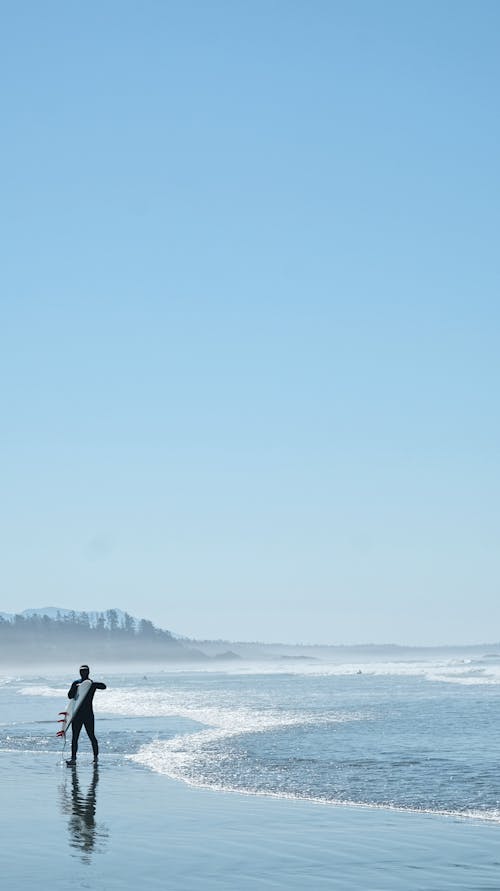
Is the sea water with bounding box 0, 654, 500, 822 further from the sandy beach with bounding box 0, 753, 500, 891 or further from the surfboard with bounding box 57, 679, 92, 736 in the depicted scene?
the sandy beach with bounding box 0, 753, 500, 891

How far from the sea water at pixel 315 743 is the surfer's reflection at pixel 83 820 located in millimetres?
2135

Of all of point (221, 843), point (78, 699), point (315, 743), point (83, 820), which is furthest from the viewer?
point (315, 743)

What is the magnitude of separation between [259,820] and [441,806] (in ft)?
9.25

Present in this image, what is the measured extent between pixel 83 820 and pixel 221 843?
7.79 feet

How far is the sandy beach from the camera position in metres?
10.0

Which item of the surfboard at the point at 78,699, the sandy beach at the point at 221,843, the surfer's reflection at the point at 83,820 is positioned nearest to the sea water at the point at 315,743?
the surfboard at the point at 78,699

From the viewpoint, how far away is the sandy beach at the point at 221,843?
1001 cm

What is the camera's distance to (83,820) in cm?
1336

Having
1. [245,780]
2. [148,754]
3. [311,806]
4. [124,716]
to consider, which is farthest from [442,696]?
[311,806]

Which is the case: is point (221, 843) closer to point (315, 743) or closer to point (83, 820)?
point (83, 820)

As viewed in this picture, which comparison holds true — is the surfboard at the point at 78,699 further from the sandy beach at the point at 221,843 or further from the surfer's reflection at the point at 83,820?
the sandy beach at the point at 221,843

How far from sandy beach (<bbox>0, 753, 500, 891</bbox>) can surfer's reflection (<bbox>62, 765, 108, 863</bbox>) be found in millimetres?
14

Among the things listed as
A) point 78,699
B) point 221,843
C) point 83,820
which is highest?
point 78,699

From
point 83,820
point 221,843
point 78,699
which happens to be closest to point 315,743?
point 78,699
